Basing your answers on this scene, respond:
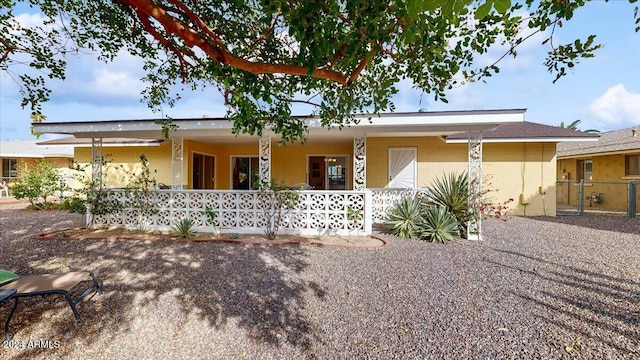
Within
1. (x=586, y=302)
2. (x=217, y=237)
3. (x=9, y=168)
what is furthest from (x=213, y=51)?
(x=9, y=168)

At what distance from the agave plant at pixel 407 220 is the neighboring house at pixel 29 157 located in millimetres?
20699

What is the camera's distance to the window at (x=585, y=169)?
15.4 metres

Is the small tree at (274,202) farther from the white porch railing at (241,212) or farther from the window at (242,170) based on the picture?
the window at (242,170)

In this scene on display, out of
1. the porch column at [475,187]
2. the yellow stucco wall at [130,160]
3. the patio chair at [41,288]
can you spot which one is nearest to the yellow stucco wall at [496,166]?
the yellow stucco wall at [130,160]

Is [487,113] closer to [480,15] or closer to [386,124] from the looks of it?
[386,124]

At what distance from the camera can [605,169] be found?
562 inches

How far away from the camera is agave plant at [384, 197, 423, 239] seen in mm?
7273

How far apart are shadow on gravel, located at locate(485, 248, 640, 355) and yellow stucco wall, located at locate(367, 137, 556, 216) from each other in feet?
20.9

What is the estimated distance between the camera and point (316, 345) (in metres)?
3.05

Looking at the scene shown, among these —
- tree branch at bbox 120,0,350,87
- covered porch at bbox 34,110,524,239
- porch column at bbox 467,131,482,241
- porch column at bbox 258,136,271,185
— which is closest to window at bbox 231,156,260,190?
covered porch at bbox 34,110,524,239

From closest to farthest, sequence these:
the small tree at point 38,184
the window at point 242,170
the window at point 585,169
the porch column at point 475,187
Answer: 1. the porch column at point 475,187
2. the small tree at point 38,184
3. the window at point 242,170
4. the window at point 585,169

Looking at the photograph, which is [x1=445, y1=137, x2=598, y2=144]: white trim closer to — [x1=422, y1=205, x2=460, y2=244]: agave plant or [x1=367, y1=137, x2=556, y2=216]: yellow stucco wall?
[x1=367, y1=137, x2=556, y2=216]: yellow stucco wall

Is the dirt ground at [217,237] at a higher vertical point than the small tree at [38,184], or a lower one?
lower

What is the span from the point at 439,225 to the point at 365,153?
296cm
